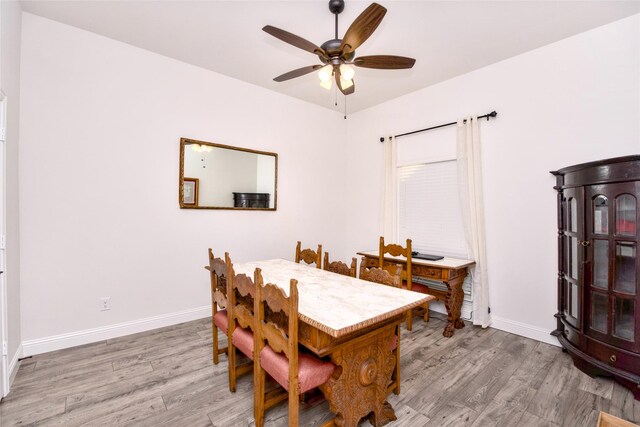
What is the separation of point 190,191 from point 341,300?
7.69 ft

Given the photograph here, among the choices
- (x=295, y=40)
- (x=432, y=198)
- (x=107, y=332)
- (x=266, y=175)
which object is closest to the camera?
(x=295, y=40)

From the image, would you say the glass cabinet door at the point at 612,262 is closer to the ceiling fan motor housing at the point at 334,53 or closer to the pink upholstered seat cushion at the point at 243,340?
the ceiling fan motor housing at the point at 334,53

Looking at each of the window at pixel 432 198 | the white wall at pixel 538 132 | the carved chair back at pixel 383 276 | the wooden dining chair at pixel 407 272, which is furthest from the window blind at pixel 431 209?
the carved chair back at pixel 383 276

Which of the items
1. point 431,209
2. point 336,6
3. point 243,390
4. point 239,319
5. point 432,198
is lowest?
point 243,390

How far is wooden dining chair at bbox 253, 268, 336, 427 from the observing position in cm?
141

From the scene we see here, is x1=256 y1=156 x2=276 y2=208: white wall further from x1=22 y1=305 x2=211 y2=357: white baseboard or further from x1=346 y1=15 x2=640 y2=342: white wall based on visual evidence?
x1=346 y1=15 x2=640 y2=342: white wall

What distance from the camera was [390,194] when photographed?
4.09m

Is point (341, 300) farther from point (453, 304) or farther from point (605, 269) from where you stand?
point (605, 269)

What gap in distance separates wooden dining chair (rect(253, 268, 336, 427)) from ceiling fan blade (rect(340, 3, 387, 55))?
1.56 metres

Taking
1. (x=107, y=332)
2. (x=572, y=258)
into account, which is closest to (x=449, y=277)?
(x=572, y=258)

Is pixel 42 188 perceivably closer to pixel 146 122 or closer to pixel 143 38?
pixel 146 122

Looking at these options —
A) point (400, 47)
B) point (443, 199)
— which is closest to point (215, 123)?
point (400, 47)

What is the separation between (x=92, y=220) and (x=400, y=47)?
134 inches

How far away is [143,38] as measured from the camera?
2793 millimetres
